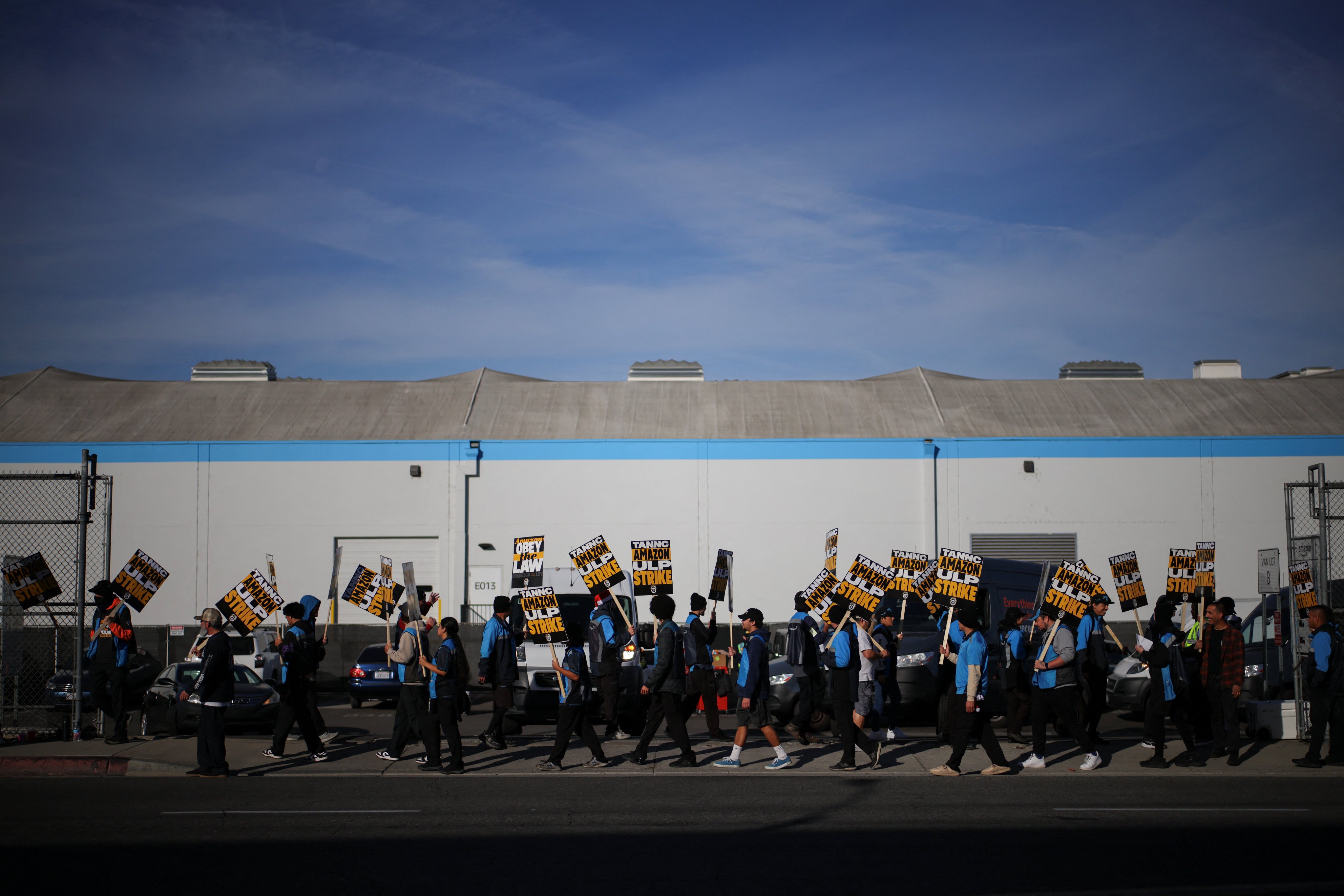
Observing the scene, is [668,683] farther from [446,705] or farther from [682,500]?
[682,500]

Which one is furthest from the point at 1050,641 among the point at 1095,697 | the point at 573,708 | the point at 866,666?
the point at 573,708

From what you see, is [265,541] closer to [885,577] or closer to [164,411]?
[164,411]

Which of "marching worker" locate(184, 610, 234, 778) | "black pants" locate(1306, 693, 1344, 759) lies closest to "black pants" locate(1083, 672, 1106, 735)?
"black pants" locate(1306, 693, 1344, 759)

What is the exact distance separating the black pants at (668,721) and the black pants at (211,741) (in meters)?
4.41

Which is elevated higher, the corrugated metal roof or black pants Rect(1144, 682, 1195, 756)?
the corrugated metal roof

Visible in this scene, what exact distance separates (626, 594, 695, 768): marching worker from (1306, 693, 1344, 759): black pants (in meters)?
6.71

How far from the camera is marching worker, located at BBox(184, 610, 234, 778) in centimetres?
1121

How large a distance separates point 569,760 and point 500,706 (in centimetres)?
109

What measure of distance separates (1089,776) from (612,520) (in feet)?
60.0

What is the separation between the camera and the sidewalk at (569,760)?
1169cm

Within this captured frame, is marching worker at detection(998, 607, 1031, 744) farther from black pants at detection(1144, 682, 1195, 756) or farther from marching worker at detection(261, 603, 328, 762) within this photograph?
marching worker at detection(261, 603, 328, 762)

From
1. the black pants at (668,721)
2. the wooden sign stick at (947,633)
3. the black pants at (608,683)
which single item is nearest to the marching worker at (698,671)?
the black pants at (668,721)

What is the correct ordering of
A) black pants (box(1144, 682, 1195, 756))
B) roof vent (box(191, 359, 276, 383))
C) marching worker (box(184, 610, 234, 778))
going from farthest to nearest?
roof vent (box(191, 359, 276, 383))
black pants (box(1144, 682, 1195, 756))
marching worker (box(184, 610, 234, 778))

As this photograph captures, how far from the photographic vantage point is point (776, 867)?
7297 mm
